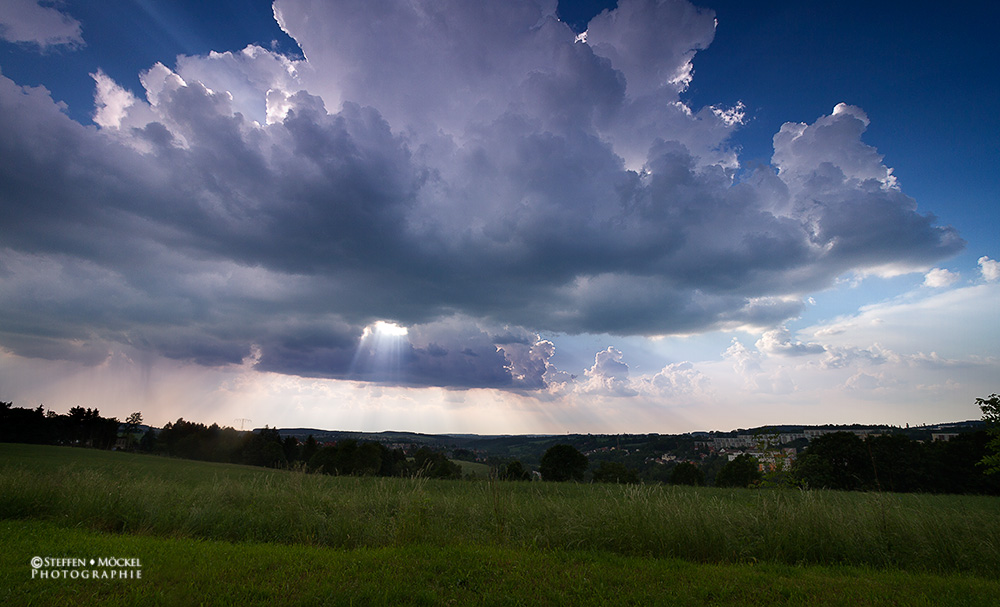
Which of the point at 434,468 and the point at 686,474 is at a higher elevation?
the point at 434,468

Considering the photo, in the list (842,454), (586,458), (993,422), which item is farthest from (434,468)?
(842,454)

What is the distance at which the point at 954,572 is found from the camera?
8.81 meters

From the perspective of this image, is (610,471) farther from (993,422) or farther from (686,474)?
(993,422)

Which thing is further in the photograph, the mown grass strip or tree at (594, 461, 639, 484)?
tree at (594, 461, 639, 484)

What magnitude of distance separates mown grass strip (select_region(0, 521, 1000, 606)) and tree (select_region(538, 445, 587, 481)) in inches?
2211

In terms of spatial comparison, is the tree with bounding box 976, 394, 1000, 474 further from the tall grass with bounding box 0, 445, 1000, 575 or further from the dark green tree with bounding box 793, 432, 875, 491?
the dark green tree with bounding box 793, 432, 875, 491

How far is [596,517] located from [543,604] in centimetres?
527

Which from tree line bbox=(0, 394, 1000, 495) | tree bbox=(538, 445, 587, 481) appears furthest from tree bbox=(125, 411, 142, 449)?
tree bbox=(538, 445, 587, 481)

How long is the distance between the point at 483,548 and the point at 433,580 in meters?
2.17

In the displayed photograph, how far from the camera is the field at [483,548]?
630cm

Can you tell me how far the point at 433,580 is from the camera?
6852 millimetres

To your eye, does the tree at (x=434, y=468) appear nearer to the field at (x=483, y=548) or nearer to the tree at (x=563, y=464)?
the field at (x=483, y=548)

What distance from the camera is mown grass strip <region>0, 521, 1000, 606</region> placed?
5895 mm

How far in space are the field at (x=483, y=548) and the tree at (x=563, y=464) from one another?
1995 inches
